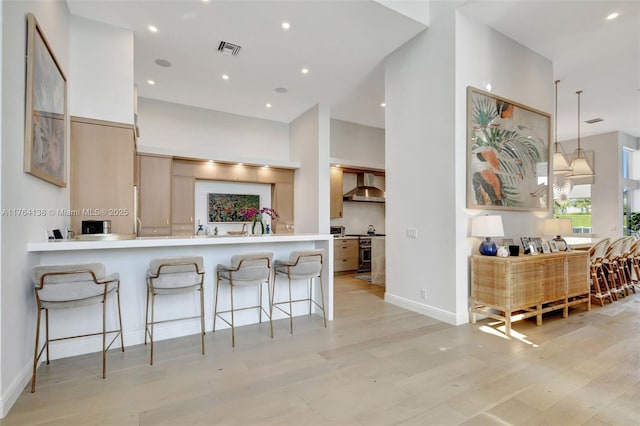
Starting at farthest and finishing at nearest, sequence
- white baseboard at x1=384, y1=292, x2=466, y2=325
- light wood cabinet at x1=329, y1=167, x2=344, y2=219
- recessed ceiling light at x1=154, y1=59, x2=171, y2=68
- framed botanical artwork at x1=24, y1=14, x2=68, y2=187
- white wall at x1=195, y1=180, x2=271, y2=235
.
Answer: light wood cabinet at x1=329, y1=167, x2=344, y2=219 < white wall at x1=195, y1=180, x2=271, y2=235 < recessed ceiling light at x1=154, y1=59, x2=171, y2=68 < white baseboard at x1=384, y1=292, x2=466, y2=325 < framed botanical artwork at x1=24, y1=14, x2=68, y2=187

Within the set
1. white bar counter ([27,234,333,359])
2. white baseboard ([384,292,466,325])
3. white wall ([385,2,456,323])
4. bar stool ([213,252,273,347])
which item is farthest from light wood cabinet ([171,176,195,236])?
white baseboard ([384,292,466,325])

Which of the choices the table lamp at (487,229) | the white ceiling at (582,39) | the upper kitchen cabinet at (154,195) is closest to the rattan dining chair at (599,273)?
the table lamp at (487,229)

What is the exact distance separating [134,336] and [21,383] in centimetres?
88

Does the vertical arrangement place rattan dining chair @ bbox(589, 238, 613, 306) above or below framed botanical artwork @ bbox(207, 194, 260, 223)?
below

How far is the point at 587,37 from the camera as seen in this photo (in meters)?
4.18

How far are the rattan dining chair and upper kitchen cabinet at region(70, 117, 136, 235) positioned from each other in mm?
6422

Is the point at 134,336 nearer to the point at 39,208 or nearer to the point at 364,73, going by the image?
the point at 39,208

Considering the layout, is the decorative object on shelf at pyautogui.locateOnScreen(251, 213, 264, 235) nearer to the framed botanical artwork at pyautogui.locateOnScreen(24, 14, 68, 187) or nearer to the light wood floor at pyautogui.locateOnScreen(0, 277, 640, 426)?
the light wood floor at pyautogui.locateOnScreen(0, 277, 640, 426)

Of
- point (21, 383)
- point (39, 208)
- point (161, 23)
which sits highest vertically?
point (161, 23)

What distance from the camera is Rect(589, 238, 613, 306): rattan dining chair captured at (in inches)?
178

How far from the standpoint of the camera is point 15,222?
2.14 metres

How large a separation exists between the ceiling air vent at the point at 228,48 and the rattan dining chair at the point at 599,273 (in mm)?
5869

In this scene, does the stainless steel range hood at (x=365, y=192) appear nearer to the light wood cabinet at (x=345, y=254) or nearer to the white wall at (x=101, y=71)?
the light wood cabinet at (x=345, y=254)

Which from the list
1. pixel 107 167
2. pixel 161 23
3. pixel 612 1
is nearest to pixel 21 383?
pixel 107 167
